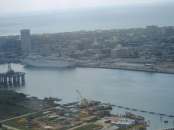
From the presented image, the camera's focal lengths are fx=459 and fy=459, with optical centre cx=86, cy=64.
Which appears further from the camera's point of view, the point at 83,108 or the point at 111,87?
the point at 111,87

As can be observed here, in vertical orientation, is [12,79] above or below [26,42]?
below

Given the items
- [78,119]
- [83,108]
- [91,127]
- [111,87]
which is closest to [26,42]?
[111,87]

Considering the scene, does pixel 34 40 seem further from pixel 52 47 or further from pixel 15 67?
pixel 15 67

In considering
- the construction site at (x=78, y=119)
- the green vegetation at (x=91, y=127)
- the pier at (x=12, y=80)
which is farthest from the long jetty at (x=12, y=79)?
the green vegetation at (x=91, y=127)

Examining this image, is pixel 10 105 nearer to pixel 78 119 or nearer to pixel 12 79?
pixel 78 119

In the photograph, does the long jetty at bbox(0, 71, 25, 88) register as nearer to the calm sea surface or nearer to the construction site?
the calm sea surface

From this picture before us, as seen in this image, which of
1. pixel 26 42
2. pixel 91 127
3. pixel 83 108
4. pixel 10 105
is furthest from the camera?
pixel 26 42

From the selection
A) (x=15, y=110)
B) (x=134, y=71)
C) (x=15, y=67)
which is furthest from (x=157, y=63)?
(x=15, y=110)
